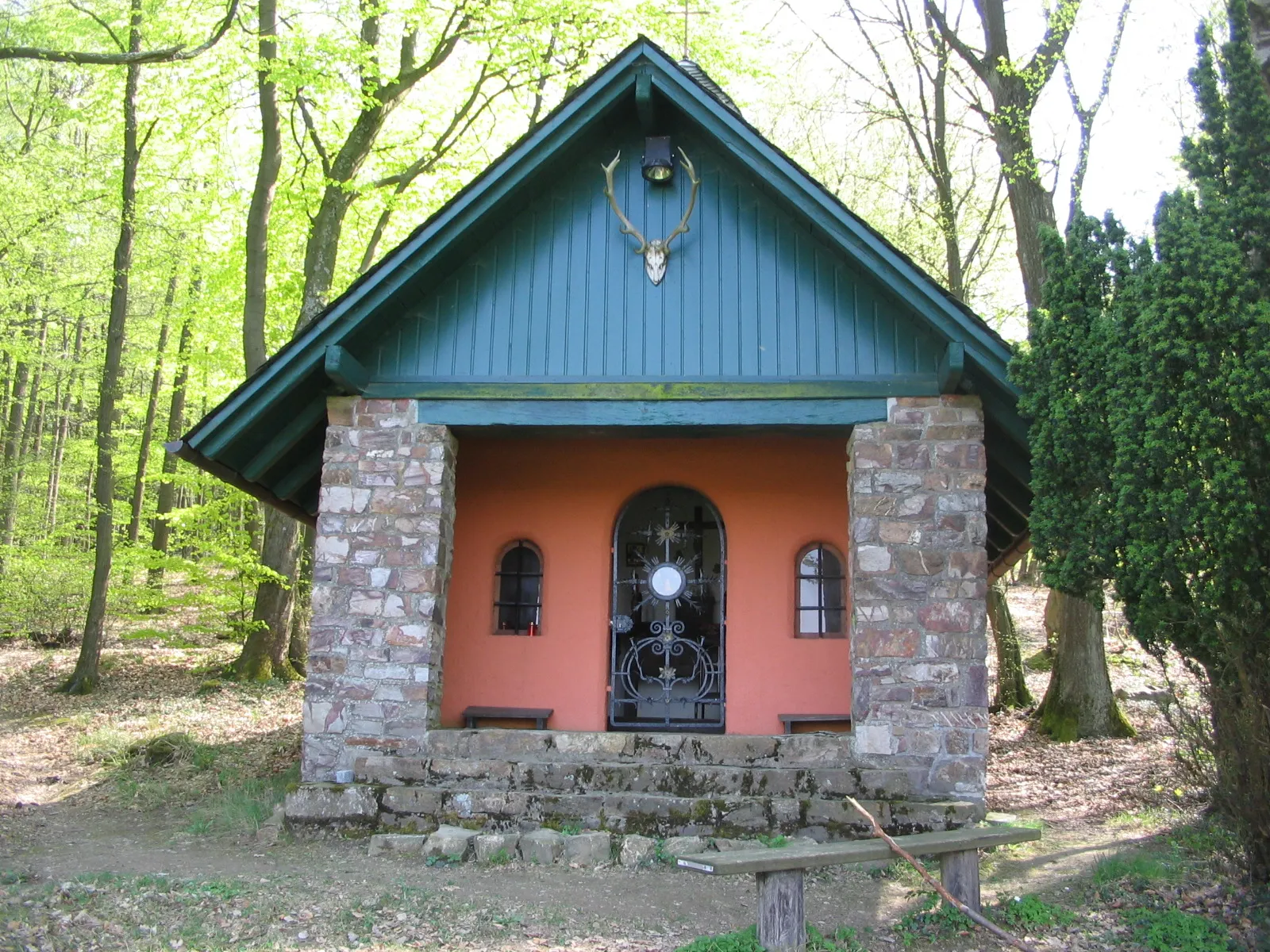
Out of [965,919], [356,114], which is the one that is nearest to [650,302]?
[965,919]

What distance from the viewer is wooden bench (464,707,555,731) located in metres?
8.52

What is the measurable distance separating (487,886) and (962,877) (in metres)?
2.76

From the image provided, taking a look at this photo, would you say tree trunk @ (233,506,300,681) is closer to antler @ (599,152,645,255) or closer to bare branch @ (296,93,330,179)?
bare branch @ (296,93,330,179)

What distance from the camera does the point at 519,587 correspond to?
30.0ft

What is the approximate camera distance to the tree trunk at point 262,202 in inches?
501

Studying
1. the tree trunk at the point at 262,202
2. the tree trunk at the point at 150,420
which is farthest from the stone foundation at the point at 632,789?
the tree trunk at the point at 150,420

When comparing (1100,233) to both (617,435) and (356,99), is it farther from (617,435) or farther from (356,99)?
(356,99)

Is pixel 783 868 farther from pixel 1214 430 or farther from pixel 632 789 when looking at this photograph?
pixel 1214 430

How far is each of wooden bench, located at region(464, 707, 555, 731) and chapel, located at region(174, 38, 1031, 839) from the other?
0.04 metres

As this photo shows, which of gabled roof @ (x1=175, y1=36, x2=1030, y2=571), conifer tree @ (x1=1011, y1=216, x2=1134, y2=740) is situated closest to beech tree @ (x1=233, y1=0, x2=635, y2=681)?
gabled roof @ (x1=175, y1=36, x2=1030, y2=571)

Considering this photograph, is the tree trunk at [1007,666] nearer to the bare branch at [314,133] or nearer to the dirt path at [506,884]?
the dirt path at [506,884]

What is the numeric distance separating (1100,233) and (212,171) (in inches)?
520

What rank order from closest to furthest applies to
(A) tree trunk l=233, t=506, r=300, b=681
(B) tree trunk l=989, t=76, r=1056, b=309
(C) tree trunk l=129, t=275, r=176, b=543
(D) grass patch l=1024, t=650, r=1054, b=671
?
(B) tree trunk l=989, t=76, r=1056, b=309
(A) tree trunk l=233, t=506, r=300, b=681
(D) grass patch l=1024, t=650, r=1054, b=671
(C) tree trunk l=129, t=275, r=176, b=543

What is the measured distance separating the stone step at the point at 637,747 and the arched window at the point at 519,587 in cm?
174
